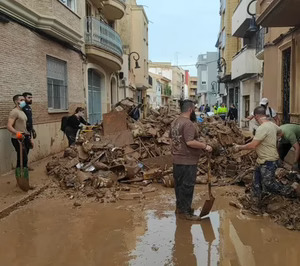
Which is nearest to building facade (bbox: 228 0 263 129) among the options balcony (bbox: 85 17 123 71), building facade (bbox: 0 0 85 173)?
balcony (bbox: 85 17 123 71)

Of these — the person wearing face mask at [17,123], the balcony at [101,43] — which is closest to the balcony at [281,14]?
the person wearing face mask at [17,123]

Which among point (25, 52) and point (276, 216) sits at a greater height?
point (25, 52)

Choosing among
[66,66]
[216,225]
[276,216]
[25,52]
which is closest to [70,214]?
[216,225]

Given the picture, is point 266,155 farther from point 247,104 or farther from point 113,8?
point 247,104

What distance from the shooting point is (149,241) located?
4.65 meters

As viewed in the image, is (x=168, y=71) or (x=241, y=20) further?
(x=168, y=71)

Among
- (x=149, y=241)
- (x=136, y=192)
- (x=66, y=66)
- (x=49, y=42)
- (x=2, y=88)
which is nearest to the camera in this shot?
(x=149, y=241)

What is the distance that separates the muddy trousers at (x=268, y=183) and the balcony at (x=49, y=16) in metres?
7.18

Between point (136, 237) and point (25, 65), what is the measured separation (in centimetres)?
716

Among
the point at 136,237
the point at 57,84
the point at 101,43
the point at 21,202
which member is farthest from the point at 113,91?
the point at 136,237

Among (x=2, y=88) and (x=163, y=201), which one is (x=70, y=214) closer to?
(x=163, y=201)

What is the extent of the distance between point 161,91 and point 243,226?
65.6 m

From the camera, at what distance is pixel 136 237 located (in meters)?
4.82

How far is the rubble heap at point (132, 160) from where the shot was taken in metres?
7.74
